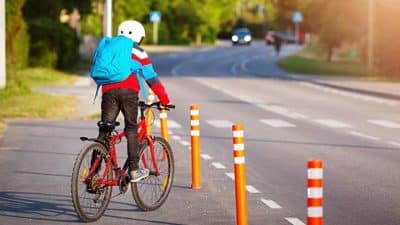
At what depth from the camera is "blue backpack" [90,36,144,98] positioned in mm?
10453

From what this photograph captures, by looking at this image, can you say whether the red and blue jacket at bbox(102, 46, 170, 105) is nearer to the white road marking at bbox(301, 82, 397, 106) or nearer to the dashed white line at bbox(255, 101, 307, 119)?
the dashed white line at bbox(255, 101, 307, 119)

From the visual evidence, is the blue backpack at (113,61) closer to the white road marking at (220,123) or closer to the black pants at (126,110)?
the black pants at (126,110)

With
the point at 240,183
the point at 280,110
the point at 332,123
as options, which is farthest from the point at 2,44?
the point at 240,183

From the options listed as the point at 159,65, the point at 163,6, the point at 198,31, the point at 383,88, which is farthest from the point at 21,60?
the point at 198,31

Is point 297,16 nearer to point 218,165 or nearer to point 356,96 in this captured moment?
point 356,96

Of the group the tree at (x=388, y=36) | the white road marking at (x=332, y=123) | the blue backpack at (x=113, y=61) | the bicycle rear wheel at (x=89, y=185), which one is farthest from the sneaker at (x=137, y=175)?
the tree at (x=388, y=36)

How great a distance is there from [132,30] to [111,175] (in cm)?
141

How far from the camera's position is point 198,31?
11500 cm

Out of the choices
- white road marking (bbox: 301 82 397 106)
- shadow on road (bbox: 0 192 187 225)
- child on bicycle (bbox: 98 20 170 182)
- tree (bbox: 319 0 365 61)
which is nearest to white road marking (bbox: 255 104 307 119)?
white road marking (bbox: 301 82 397 106)

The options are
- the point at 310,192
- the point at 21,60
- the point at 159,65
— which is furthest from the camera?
the point at 159,65

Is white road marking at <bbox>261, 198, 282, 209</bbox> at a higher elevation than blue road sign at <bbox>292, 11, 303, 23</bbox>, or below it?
below

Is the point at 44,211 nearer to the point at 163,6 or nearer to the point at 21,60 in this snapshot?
the point at 21,60

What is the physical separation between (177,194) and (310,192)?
5585 millimetres

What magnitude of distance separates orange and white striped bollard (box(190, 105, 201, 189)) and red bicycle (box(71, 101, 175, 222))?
1.00 metres
